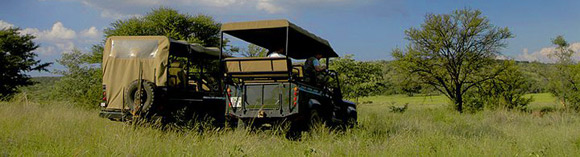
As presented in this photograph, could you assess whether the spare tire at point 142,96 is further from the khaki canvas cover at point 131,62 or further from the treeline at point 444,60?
the treeline at point 444,60

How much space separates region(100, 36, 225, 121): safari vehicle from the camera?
9445 mm

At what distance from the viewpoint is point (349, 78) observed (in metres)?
42.9

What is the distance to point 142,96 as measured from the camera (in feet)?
30.6

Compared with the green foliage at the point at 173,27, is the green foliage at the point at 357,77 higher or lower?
lower

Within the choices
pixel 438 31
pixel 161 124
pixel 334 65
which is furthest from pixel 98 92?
pixel 334 65

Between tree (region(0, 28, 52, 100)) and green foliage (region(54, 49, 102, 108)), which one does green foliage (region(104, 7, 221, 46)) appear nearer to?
green foliage (region(54, 49, 102, 108))

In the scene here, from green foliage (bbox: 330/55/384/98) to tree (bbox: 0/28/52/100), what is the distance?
25.4 m

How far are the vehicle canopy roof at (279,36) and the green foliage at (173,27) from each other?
13998 mm

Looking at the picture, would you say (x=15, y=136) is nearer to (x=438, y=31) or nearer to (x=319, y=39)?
(x=319, y=39)

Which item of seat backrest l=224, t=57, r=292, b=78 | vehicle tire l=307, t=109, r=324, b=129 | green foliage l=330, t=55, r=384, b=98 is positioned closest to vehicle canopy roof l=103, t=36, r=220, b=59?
seat backrest l=224, t=57, r=292, b=78

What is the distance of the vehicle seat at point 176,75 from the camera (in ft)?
34.4

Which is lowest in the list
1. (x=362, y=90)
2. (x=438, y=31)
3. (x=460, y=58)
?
(x=362, y=90)

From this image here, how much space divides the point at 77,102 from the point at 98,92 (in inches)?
37.0

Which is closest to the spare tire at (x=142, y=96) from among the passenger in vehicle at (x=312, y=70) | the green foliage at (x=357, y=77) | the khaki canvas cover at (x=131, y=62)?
the khaki canvas cover at (x=131, y=62)
